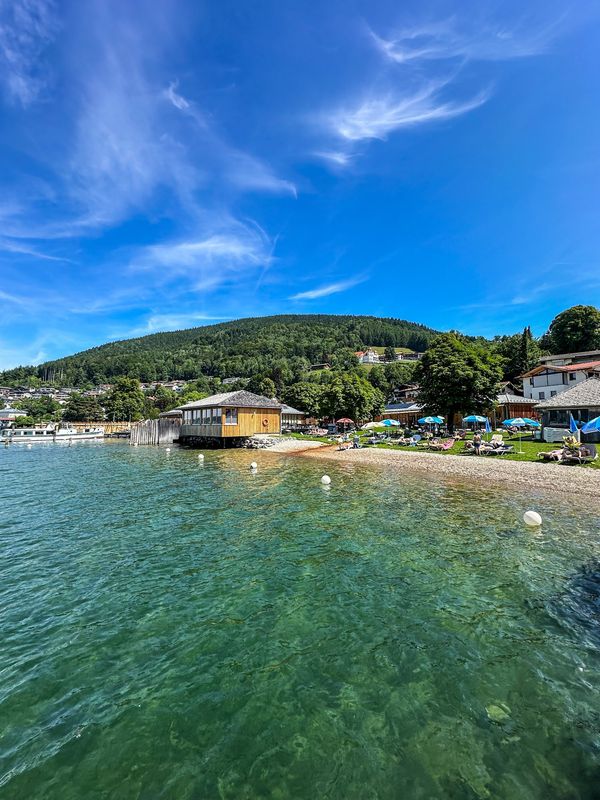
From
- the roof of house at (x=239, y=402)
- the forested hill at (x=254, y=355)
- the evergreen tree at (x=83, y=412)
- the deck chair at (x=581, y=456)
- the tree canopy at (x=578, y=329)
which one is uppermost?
the forested hill at (x=254, y=355)

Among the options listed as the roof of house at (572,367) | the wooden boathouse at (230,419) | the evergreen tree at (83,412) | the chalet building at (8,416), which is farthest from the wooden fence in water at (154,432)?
the chalet building at (8,416)

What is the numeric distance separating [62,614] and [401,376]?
395 feet

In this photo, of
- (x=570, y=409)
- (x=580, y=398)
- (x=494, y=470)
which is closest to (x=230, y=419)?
(x=494, y=470)

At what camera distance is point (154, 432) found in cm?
6366

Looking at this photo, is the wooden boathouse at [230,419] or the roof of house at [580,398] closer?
the roof of house at [580,398]

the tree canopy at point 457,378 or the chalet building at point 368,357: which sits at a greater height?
the chalet building at point 368,357

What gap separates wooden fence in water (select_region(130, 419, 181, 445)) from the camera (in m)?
63.5

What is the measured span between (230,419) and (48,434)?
6988 centimetres

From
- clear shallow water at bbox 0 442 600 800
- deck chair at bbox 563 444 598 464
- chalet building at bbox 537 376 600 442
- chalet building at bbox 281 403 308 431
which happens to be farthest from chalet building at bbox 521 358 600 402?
clear shallow water at bbox 0 442 600 800

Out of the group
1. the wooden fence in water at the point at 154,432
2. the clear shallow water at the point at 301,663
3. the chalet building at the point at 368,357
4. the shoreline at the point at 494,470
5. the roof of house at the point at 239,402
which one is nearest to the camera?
the clear shallow water at the point at 301,663

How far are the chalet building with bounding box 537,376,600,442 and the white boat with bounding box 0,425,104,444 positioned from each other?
8061 centimetres

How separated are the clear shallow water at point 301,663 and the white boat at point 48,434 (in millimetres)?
78017

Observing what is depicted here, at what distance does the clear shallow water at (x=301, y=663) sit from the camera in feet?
14.5

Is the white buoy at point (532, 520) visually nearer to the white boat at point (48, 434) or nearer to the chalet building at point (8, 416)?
the white boat at point (48, 434)
